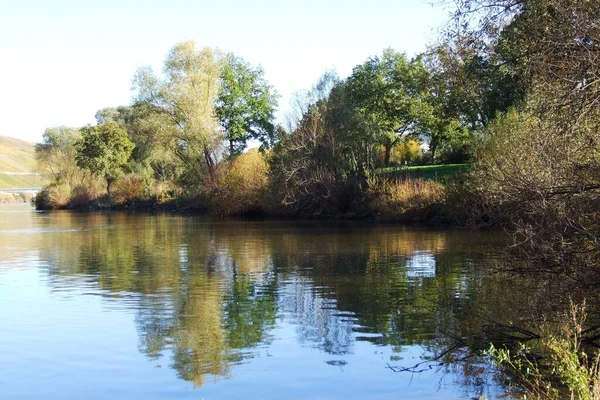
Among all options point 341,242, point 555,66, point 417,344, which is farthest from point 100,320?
point 341,242

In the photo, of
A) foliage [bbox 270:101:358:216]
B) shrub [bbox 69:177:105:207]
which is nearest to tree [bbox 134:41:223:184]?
foliage [bbox 270:101:358:216]

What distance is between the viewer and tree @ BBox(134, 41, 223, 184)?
215ft

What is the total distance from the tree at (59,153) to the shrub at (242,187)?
1386 inches

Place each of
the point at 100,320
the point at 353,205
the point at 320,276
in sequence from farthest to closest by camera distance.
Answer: the point at 353,205
the point at 320,276
the point at 100,320

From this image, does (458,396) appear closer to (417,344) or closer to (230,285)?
(417,344)

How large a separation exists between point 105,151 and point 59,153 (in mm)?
18638

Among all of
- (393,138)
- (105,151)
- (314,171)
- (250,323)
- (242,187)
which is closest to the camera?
(250,323)

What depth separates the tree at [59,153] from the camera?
92.2m

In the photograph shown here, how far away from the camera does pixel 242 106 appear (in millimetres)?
71438

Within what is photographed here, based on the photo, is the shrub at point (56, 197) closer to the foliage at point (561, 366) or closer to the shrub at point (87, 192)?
the shrub at point (87, 192)

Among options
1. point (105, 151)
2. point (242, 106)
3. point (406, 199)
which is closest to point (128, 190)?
point (105, 151)

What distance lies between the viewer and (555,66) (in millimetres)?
9617

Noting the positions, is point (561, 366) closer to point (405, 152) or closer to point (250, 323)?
point (250, 323)

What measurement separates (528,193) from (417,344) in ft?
11.7
